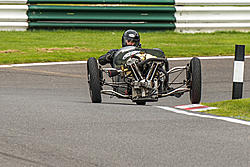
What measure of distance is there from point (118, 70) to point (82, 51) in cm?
622

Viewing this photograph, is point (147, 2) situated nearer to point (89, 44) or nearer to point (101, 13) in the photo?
point (101, 13)

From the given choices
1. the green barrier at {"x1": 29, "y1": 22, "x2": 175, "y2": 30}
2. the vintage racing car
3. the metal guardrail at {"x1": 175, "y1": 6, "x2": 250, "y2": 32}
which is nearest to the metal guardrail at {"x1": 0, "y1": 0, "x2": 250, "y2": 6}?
the metal guardrail at {"x1": 175, "y1": 6, "x2": 250, "y2": 32}

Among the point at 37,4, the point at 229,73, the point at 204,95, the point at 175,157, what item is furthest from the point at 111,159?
the point at 37,4

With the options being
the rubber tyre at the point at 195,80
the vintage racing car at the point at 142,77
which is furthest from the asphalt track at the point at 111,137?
the rubber tyre at the point at 195,80

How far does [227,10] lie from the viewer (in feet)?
57.0

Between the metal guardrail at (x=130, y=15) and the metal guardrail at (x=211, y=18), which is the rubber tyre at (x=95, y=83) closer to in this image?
the metal guardrail at (x=130, y=15)

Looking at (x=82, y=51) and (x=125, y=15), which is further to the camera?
(x=125, y=15)

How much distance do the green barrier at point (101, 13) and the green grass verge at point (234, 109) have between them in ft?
29.5

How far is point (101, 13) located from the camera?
17031mm

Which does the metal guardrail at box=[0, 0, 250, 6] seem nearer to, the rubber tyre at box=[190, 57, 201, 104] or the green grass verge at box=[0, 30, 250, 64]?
the green grass verge at box=[0, 30, 250, 64]

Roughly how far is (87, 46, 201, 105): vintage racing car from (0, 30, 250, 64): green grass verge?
5028mm

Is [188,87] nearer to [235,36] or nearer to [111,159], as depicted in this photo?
[111,159]

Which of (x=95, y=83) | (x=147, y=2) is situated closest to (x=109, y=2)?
(x=147, y=2)

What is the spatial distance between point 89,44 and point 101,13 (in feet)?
5.28
